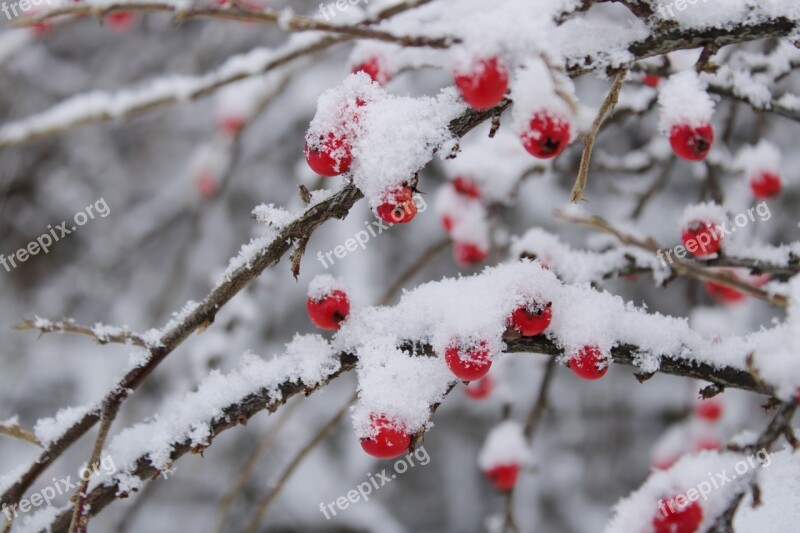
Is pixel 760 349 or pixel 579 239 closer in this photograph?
pixel 760 349

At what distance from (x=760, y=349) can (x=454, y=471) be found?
2965 mm

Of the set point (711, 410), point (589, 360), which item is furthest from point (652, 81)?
point (711, 410)

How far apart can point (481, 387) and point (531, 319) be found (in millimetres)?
1224

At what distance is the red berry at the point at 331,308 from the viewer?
3.67 ft

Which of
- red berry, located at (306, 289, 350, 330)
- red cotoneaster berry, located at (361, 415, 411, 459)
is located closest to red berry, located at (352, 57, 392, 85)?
red berry, located at (306, 289, 350, 330)

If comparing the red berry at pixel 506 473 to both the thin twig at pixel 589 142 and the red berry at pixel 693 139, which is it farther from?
the thin twig at pixel 589 142

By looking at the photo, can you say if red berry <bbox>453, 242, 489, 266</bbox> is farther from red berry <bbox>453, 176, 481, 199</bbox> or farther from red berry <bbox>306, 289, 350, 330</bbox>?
red berry <bbox>306, 289, 350, 330</bbox>

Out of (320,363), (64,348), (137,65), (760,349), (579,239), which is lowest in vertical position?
(579,239)

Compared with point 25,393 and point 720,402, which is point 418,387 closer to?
point 720,402

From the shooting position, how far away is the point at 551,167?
1.87 meters

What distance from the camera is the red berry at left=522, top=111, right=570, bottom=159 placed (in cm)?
98

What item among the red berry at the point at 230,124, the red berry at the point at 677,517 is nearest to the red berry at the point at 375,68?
the red berry at the point at 677,517

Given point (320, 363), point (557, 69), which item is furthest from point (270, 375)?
point (557, 69)

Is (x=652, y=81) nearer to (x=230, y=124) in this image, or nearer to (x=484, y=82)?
(x=484, y=82)
